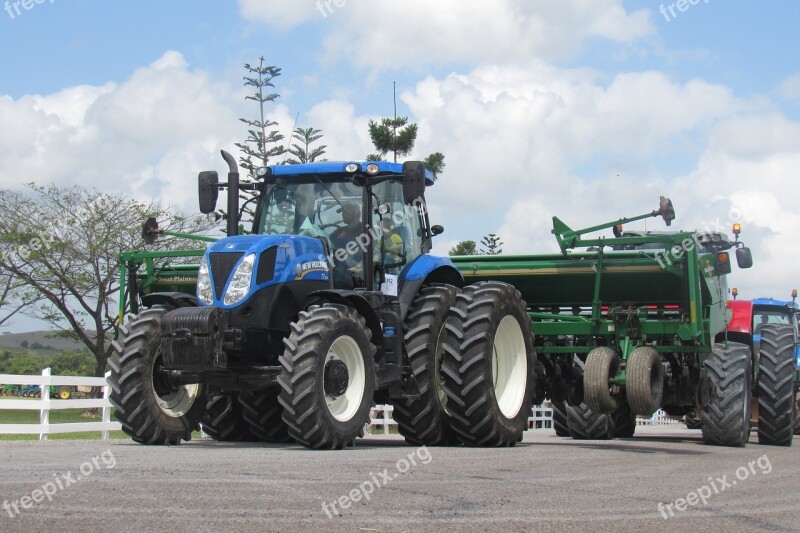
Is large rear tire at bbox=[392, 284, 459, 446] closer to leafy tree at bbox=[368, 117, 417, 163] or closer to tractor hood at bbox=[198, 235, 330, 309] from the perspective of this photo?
tractor hood at bbox=[198, 235, 330, 309]

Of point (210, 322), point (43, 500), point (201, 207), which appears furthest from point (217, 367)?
point (43, 500)

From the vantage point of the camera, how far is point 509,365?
40.1 feet

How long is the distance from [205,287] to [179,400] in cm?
131

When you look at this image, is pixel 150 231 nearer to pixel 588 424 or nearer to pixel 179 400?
pixel 179 400

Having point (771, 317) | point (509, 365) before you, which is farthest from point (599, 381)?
point (771, 317)

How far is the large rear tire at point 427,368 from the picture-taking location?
35.8ft

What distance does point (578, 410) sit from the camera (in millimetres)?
15602

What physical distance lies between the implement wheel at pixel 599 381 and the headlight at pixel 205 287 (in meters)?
4.17

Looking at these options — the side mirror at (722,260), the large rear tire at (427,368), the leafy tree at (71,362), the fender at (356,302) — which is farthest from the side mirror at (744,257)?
the leafy tree at (71,362)

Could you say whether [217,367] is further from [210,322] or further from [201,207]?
[201,207]

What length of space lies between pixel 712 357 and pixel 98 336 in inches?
967

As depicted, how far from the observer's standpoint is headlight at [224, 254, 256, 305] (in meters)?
9.85

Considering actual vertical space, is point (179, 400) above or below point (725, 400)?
above

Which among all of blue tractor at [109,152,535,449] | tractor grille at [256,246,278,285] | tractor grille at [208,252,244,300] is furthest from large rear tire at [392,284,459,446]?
tractor grille at [208,252,244,300]
